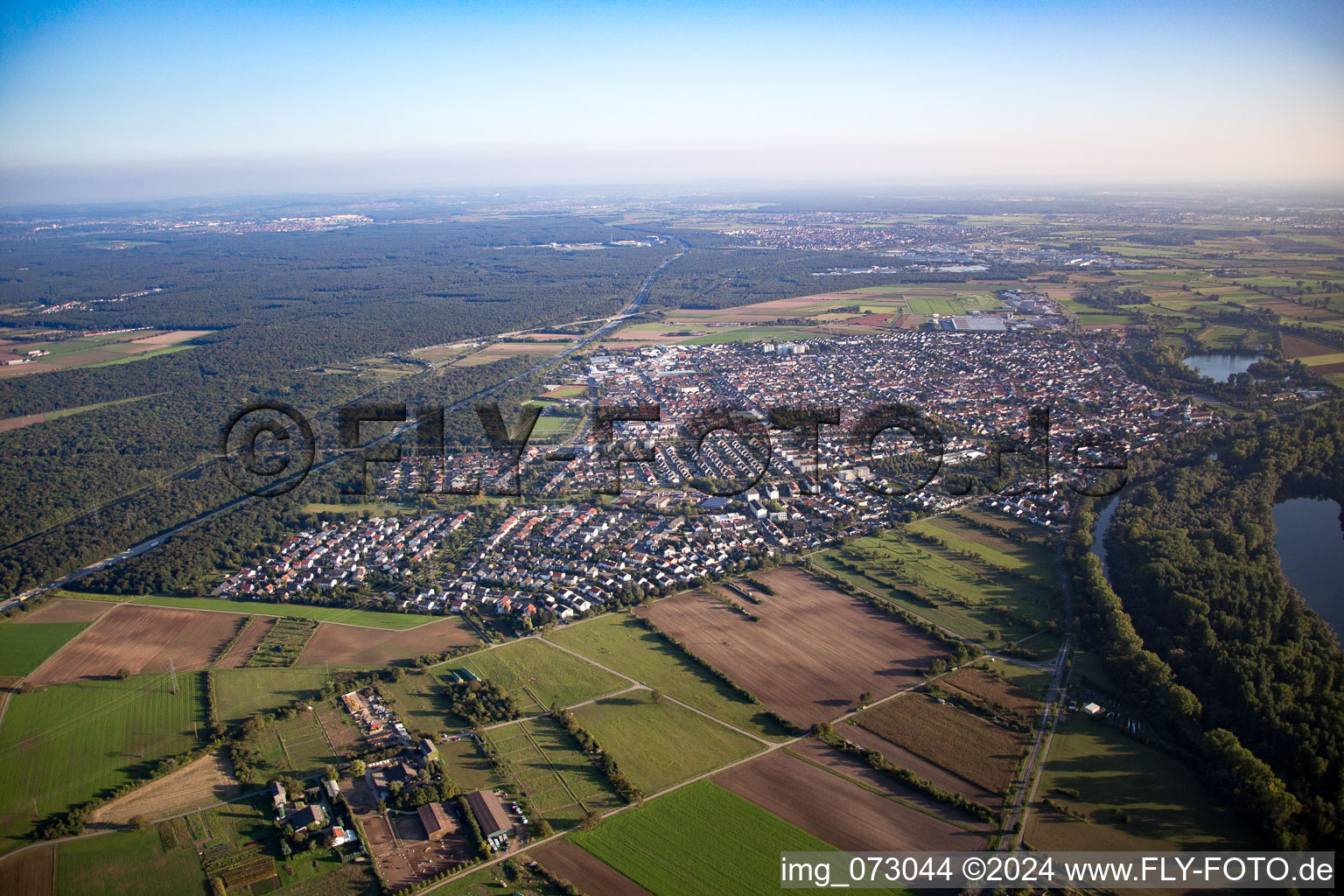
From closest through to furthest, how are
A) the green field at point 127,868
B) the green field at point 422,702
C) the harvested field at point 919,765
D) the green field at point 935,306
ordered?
the green field at point 127,868, the harvested field at point 919,765, the green field at point 422,702, the green field at point 935,306

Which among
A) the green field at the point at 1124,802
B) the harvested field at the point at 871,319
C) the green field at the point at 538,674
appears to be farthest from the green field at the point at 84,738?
the harvested field at the point at 871,319

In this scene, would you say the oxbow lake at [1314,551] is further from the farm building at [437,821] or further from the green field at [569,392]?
the green field at [569,392]

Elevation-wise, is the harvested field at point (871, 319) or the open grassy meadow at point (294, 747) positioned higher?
the harvested field at point (871, 319)

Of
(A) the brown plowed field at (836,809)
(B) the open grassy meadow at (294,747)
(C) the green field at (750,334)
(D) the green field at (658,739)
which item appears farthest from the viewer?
(C) the green field at (750,334)

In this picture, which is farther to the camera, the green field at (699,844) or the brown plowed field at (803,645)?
the brown plowed field at (803,645)

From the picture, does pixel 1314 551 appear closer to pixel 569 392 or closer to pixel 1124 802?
pixel 1124 802

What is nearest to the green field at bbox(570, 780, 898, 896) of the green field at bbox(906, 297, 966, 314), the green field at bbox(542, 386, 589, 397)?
the green field at bbox(542, 386, 589, 397)

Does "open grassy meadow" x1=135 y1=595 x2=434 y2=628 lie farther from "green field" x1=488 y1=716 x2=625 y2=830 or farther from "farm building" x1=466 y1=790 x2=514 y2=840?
"farm building" x1=466 y1=790 x2=514 y2=840
